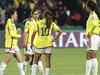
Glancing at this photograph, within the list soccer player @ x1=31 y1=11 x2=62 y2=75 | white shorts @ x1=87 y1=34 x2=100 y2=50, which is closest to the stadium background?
soccer player @ x1=31 y1=11 x2=62 y2=75

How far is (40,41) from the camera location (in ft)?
53.7

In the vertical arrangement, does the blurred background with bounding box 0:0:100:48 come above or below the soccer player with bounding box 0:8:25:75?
above

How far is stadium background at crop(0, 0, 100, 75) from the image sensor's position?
963 inches

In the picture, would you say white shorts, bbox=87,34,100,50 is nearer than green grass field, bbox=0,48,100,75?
Yes

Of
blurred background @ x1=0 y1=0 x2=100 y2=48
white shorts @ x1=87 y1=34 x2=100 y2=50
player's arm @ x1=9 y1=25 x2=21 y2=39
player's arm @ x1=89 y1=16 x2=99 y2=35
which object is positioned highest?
blurred background @ x1=0 y1=0 x2=100 y2=48

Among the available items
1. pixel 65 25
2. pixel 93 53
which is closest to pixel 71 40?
pixel 65 25

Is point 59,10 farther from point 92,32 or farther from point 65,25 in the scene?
point 92,32

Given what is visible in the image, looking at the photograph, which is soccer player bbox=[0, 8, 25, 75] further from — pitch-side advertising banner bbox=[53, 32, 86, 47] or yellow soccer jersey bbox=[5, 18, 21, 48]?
pitch-side advertising banner bbox=[53, 32, 86, 47]

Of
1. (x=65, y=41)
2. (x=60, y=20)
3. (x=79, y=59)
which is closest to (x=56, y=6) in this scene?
(x=60, y=20)

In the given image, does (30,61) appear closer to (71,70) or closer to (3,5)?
(71,70)

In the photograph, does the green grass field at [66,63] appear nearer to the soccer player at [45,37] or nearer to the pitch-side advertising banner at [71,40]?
the pitch-side advertising banner at [71,40]

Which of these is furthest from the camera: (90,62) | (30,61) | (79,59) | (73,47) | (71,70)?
(73,47)

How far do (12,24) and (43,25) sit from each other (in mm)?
1007

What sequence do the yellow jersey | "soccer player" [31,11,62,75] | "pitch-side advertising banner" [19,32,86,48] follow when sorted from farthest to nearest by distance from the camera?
"pitch-side advertising banner" [19,32,86,48] < the yellow jersey < "soccer player" [31,11,62,75]
